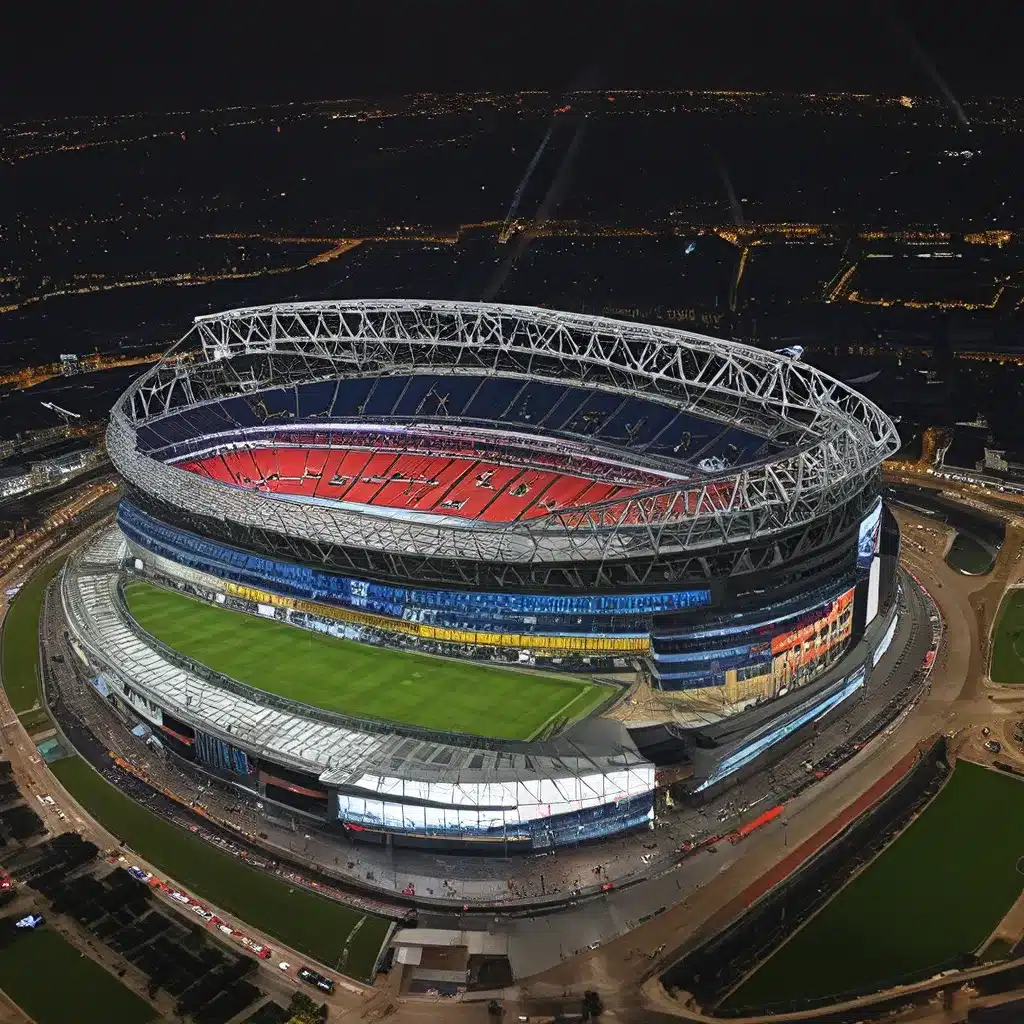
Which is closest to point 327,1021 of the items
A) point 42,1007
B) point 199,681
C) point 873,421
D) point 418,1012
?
point 418,1012

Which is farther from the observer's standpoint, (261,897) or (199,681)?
(199,681)

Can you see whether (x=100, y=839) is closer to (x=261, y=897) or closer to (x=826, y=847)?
(x=261, y=897)

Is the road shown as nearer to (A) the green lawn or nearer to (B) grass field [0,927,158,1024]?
(A) the green lawn

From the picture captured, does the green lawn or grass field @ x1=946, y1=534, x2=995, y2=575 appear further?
grass field @ x1=946, y1=534, x2=995, y2=575

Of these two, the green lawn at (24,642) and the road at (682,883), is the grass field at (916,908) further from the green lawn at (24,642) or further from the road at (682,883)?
the green lawn at (24,642)

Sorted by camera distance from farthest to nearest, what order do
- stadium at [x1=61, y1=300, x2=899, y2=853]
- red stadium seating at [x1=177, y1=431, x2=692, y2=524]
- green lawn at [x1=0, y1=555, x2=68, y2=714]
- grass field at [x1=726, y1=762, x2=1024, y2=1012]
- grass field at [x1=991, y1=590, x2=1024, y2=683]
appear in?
1. red stadium seating at [x1=177, y1=431, x2=692, y2=524]
2. green lawn at [x1=0, y1=555, x2=68, y2=714]
3. grass field at [x1=991, y1=590, x2=1024, y2=683]
4. stadium at [x1=61, y1=300, x2=899, y2=853]
5. grass field at [x1=726, y1=762, x2=1024, y2=1012]

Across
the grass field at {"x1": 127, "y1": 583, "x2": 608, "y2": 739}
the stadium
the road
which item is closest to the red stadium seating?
the stadium

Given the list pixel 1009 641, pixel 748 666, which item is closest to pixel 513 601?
pixel 748 666
